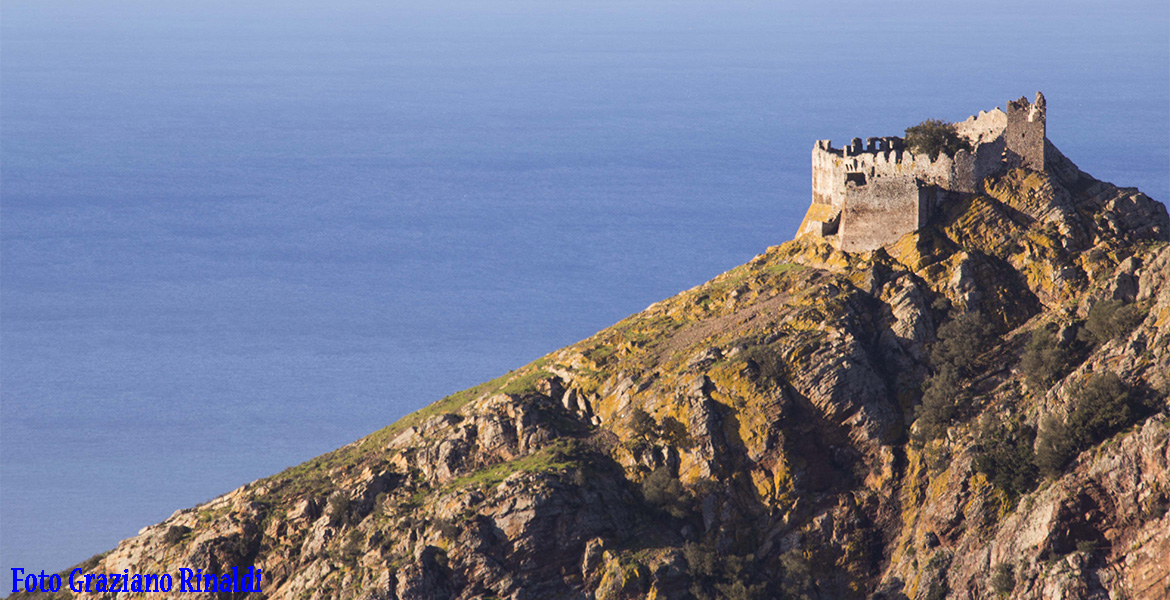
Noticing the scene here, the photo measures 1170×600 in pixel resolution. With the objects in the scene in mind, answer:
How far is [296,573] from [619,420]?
1525 cm

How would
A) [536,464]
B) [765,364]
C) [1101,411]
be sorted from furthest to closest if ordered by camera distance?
[765,364] → [536,464] → [1101,411]

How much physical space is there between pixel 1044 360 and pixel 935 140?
14.5 metres

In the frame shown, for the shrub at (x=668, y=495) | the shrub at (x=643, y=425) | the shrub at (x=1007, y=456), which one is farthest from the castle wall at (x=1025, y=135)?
the shrub at (x=668, y=495)

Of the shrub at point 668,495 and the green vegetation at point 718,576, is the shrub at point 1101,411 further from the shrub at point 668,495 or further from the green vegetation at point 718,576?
the shrub at point 668,495

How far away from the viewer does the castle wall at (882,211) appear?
7656cm

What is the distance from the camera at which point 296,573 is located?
237 feet

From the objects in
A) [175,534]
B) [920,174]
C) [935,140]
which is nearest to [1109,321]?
[920,174]

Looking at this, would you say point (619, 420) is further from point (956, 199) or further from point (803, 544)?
point (956, 199)

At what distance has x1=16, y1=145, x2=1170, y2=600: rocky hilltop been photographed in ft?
211

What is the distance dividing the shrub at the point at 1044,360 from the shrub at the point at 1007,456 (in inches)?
83.1

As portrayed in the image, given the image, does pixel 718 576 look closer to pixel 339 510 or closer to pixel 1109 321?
pixel 339 510

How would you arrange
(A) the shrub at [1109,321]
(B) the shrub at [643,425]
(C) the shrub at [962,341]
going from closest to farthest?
(A) the shrub at [1109,321], (C) the shrub at [962,341], (B) the shrub at [643,425]

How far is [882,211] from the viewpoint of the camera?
7744 cm

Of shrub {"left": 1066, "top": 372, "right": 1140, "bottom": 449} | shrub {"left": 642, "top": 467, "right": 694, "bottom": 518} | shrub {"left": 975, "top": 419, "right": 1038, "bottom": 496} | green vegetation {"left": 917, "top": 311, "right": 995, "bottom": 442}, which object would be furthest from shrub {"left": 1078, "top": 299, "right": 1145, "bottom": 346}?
shrub {"left": 642, "top": 467, "right": 694, "bottom": 518}
